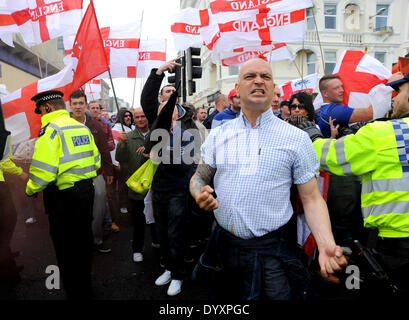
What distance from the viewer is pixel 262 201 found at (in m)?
1.72

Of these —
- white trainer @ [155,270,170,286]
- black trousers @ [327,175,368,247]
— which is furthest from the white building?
white trainer @ [155,270,170,286]

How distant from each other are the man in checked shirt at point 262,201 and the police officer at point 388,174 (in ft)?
0.95

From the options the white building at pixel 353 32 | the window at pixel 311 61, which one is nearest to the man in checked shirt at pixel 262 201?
the white building at pixel 353 32

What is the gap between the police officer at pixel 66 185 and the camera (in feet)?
8.57

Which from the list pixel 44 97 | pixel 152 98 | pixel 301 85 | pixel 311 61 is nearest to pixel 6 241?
pixel 44 97

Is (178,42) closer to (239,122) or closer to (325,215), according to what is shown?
(239,122)

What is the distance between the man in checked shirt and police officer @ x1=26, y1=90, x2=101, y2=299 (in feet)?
5.05

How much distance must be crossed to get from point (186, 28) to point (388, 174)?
6707 millimetres

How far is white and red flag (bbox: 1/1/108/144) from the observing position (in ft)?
10.7

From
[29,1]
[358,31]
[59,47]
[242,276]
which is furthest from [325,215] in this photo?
[59,47]

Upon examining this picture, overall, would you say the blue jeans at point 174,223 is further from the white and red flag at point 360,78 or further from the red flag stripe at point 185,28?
the red flag stripe at point 185,28

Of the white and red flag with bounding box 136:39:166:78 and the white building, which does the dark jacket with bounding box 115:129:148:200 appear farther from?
the white building

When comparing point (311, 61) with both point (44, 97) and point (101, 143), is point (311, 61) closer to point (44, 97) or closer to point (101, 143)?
point (101, 143)

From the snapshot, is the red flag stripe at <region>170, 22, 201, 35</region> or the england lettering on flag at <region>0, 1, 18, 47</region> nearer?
the england lettering on flag at <region>0, 1, 18, 47</region>
